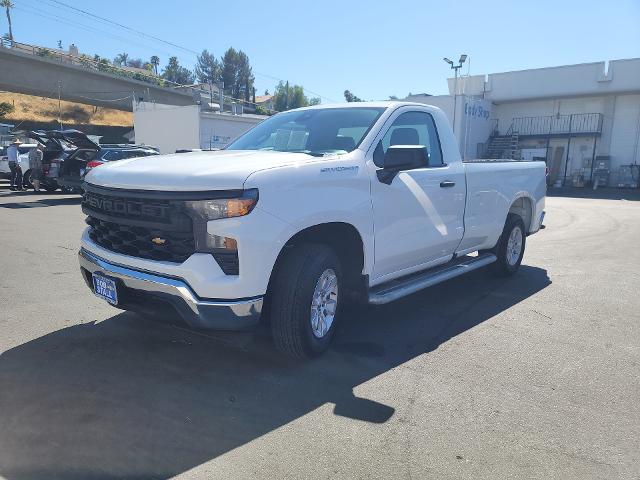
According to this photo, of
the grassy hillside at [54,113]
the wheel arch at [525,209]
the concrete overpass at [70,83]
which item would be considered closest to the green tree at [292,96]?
the grassy hillside at [54,113]

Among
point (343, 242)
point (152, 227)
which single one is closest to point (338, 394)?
point (343, 242)

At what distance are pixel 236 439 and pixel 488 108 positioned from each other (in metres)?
34.1

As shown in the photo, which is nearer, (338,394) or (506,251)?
(338,394)

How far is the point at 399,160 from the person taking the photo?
412 cm

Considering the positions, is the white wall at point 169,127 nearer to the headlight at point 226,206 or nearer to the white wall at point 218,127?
the white wall at point 218,127

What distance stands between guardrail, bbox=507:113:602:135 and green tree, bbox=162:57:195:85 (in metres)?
103

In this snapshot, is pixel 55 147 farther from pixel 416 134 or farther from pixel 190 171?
pixel 190 171

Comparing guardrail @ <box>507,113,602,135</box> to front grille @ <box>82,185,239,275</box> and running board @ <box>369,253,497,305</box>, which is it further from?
front grille @ <box>82,185,239,275</box>

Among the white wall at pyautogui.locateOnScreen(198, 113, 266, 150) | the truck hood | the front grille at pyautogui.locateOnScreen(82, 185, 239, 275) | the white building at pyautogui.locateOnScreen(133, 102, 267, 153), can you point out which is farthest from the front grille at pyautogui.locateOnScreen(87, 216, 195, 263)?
the white wall at pyautogui.locateOnScreen(198, 113, 266, 150)

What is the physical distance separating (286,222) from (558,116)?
3315 centimetres

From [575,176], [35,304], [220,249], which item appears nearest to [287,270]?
[220,249]

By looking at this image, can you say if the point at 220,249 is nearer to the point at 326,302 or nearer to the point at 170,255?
the point at 170,255

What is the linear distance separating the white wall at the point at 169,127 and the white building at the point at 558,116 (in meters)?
13.4

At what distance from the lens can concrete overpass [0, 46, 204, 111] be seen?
1491 inches
